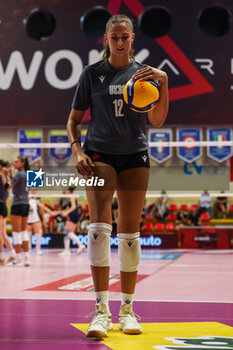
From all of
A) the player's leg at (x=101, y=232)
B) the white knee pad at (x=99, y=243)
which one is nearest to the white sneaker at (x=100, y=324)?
the player's leg at (x=101, y=232)

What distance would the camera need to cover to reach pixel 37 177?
2.06 meters

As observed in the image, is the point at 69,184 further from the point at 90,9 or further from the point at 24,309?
the point at 90,9

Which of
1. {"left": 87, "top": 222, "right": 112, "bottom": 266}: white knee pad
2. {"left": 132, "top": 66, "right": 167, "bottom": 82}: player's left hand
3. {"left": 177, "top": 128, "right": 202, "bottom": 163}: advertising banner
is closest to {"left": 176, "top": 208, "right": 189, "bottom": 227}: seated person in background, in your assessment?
{"left": 177, "top": 128, "right": 202, "bottom": 163}: advertising banner

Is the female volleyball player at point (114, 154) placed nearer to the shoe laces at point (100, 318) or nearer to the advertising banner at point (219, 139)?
the shoe laces at point (100, 318)

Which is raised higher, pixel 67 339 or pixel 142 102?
pixel 142 102

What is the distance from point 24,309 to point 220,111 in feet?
17.9

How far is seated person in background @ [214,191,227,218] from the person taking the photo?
36.3 ft

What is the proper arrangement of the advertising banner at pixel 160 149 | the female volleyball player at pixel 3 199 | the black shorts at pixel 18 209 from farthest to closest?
1. the advertising banner at pixel 160 149
2. the black shorts at pixel 18 209
3. the female volleyball player at pixel 3 199

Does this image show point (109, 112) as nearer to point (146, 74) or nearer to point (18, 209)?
point (146, 74)

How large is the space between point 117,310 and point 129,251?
26.0 inches

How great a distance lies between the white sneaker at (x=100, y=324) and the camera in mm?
1988

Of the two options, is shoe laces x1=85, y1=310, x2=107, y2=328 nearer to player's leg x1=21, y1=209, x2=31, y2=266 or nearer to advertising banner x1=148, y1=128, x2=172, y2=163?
player's leg x1=21, y1=209, x2=31, y2=266

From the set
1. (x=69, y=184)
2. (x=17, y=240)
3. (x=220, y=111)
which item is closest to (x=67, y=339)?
(x=69, y=184)

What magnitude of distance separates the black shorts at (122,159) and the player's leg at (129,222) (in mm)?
19
